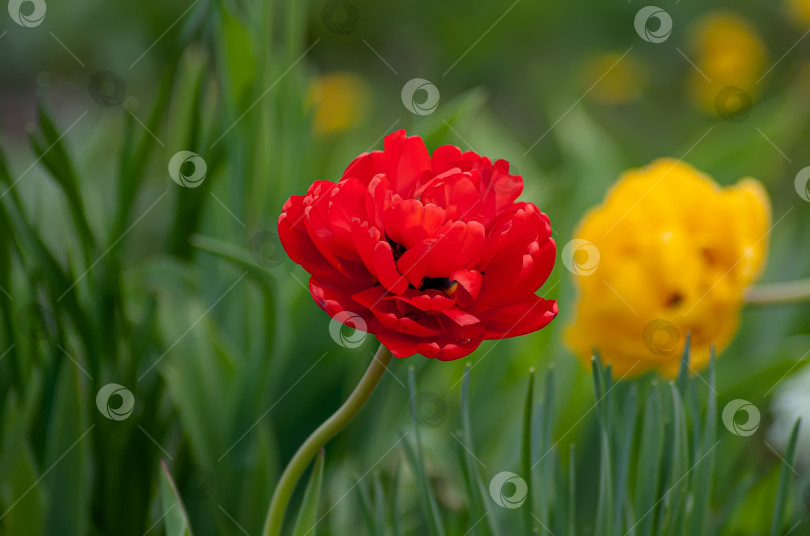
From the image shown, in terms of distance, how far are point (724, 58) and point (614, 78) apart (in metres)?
0.20

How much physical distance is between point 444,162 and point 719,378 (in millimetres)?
441

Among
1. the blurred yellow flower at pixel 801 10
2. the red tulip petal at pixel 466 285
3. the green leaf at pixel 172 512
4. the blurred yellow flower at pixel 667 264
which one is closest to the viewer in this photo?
the red tulip petal at pixel 466 285

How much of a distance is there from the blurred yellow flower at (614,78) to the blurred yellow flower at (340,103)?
1.40 ft

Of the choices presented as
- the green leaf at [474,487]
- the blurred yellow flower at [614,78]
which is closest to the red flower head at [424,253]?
the green leaf at [474,487]

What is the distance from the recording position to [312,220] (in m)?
0.30

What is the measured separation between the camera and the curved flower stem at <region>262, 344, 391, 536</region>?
316 millimetres

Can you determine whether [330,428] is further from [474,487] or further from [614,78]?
[614,78]

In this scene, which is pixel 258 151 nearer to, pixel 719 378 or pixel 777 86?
pixel 719 378

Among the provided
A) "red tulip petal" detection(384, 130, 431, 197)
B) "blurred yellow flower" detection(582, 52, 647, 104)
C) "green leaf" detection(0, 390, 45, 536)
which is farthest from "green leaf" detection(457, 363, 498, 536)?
"blurred yellow flower" detection(582, 52, 647, 104)

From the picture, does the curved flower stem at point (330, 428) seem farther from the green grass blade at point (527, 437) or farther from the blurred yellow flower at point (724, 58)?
the blurred yellow flower at point (724, 58)

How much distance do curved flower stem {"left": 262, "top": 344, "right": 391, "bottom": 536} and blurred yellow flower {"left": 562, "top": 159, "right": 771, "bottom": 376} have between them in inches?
9.1

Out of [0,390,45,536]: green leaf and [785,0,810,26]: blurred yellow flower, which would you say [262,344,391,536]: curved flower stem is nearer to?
[0,390,45,536]: green leaf

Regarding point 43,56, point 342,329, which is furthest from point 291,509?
point 43,56

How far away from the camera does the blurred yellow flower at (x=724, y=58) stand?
1.53m
